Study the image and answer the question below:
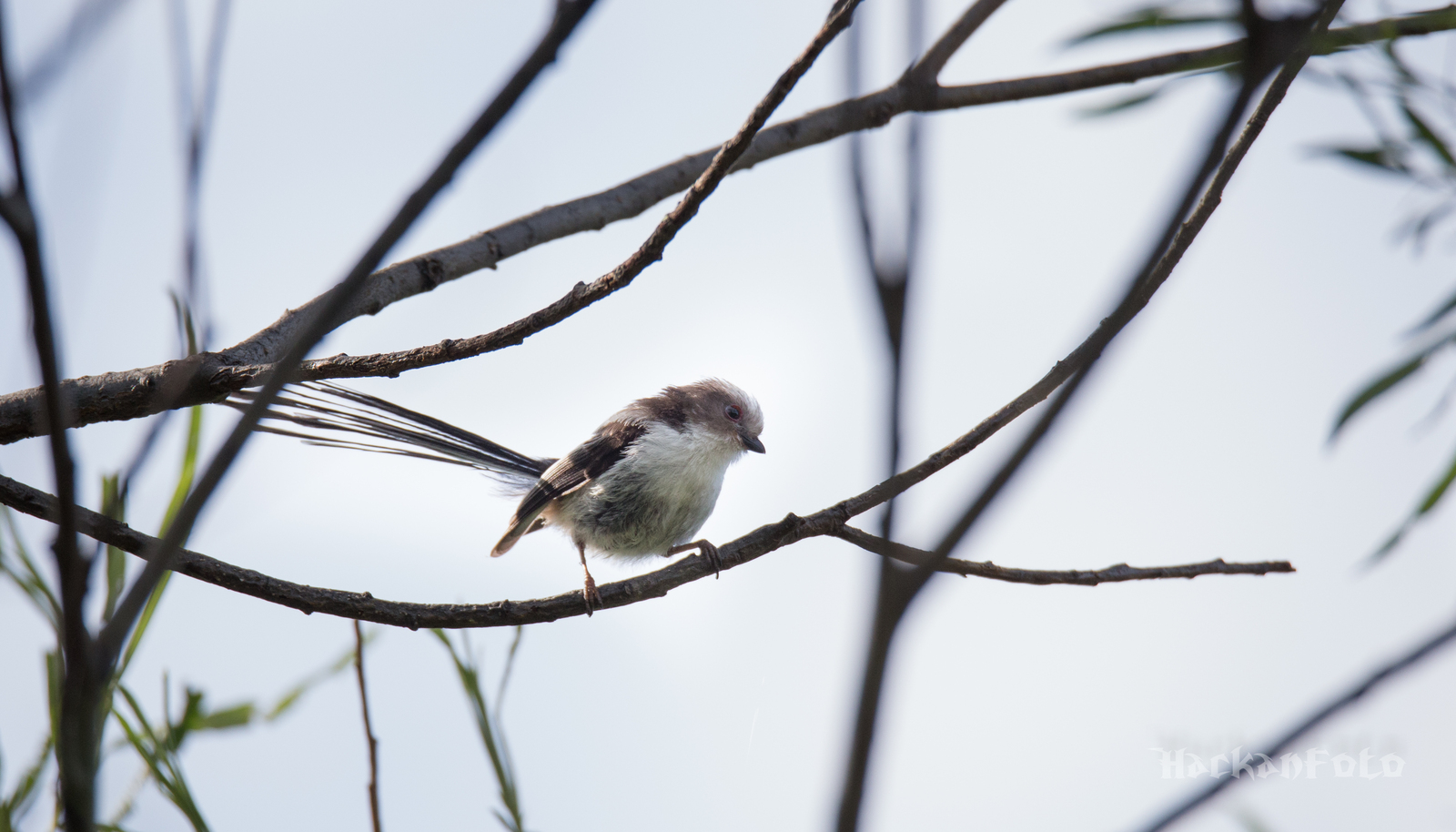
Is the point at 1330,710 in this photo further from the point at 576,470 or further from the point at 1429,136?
the point at 576,470

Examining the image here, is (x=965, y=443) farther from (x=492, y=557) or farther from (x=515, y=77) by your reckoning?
(x=492, y=557)

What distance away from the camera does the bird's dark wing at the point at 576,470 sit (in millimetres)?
3830

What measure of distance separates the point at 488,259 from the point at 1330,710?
2080mm

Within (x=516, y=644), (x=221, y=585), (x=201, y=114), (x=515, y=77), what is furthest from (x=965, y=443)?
(x=221, y=585)

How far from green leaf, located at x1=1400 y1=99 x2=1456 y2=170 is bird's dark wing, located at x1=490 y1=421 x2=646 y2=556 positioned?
266 centimetres

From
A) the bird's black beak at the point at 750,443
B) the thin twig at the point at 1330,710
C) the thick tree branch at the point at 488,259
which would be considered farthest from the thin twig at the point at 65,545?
the bird's black beak at the point at 750,443

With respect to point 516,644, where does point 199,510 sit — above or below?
below

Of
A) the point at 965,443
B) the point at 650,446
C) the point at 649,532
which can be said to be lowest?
the point at 965,443

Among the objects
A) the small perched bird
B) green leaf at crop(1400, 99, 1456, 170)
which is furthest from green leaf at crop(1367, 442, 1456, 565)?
the small perched bird

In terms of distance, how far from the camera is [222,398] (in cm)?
177

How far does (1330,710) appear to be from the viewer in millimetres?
659

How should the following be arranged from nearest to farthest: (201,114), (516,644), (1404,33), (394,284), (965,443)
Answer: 1. (201,114)
2. (965,443)
3. (516,644)
4. (394,284)
5. (1404,33)

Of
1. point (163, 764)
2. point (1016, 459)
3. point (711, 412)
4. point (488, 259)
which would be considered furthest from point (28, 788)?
point (711, 412)

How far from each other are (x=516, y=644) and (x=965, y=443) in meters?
0.80
